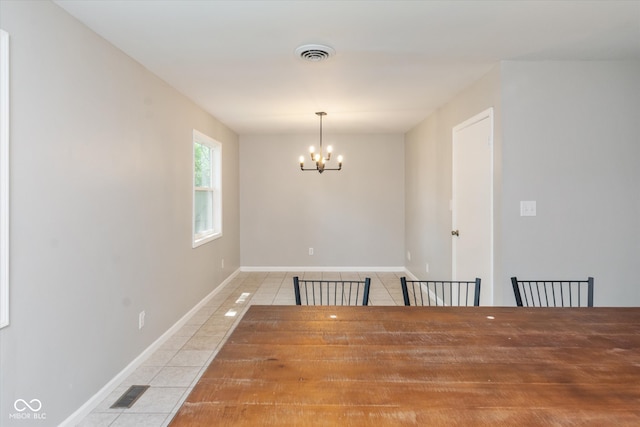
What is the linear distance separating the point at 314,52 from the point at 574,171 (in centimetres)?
222

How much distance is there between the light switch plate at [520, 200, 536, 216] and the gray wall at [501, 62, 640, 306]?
0.04m

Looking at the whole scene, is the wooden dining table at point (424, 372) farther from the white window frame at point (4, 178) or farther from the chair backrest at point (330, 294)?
the white window frame at point (4, 178)

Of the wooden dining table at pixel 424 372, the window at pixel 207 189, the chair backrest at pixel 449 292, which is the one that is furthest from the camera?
the window at pixel 207 189

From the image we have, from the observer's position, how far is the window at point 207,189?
15.2 ft

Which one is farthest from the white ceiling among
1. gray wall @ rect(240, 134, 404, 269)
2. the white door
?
gray wall @ rect(240, 134, 404, 269)

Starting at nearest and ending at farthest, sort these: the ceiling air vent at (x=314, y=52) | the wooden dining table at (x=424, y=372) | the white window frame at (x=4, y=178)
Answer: the wooden dining table at (x=424, y=372) < the white window frame at (x=4, y=178) < the ceiling air vent at (x=314, y=52)

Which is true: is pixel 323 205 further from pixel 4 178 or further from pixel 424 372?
pixel 424 372

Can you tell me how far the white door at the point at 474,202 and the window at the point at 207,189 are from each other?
287cm

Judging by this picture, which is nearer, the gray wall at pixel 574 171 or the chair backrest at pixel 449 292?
the chair backrest at pixel 449 292

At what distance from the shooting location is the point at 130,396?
2443 millimetres

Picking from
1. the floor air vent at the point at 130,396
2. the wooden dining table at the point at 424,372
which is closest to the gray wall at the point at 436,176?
the wooden dining table at the point at 424,372

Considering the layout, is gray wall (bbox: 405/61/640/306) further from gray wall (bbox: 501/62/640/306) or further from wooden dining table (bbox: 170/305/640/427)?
wooden dining table (bbox: 170/305/640/427)

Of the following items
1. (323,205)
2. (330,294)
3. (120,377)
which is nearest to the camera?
(120,377)

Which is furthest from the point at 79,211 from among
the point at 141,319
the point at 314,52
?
the point at 314,52
